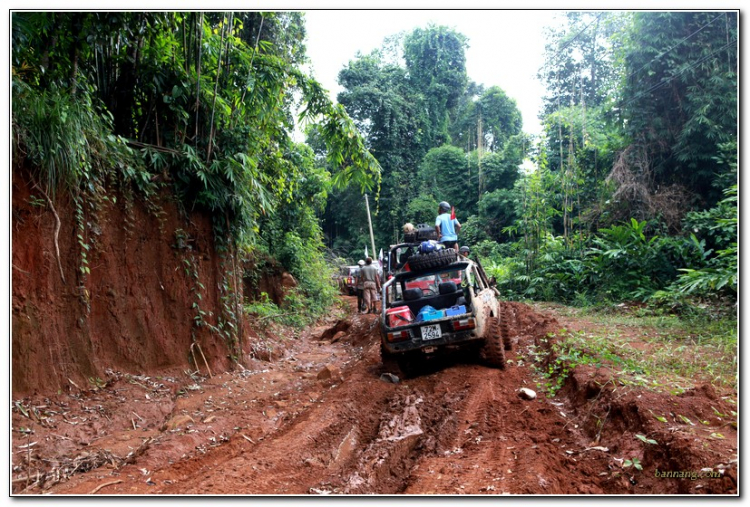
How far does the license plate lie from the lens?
7.23m

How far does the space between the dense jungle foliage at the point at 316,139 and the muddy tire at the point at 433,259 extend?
6.80 ft

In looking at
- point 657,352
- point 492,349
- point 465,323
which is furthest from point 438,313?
point 657,352

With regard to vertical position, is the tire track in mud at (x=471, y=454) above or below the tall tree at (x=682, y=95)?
below

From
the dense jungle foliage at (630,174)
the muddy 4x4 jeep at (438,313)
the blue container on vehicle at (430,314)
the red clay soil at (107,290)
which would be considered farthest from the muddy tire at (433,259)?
the dense jungle foliage at (630,174)

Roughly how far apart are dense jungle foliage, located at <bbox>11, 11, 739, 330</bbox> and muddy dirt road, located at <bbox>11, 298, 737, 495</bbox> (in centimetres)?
209

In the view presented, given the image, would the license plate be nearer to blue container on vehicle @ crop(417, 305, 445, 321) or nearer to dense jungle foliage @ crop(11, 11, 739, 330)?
blue container on vehicle @ crop(417, 305, 445, 321)

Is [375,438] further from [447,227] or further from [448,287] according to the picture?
[447,227]

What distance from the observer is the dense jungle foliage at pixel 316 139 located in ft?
21.7

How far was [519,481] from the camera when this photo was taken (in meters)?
3.81

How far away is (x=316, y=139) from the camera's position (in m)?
15.0

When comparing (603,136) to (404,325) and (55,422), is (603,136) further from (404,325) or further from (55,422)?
(55,422)

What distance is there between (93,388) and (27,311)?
1235mm

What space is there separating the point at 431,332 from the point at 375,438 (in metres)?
2.27

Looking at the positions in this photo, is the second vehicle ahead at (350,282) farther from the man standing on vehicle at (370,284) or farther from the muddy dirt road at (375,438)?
the muddy dirt road at (375,438)
